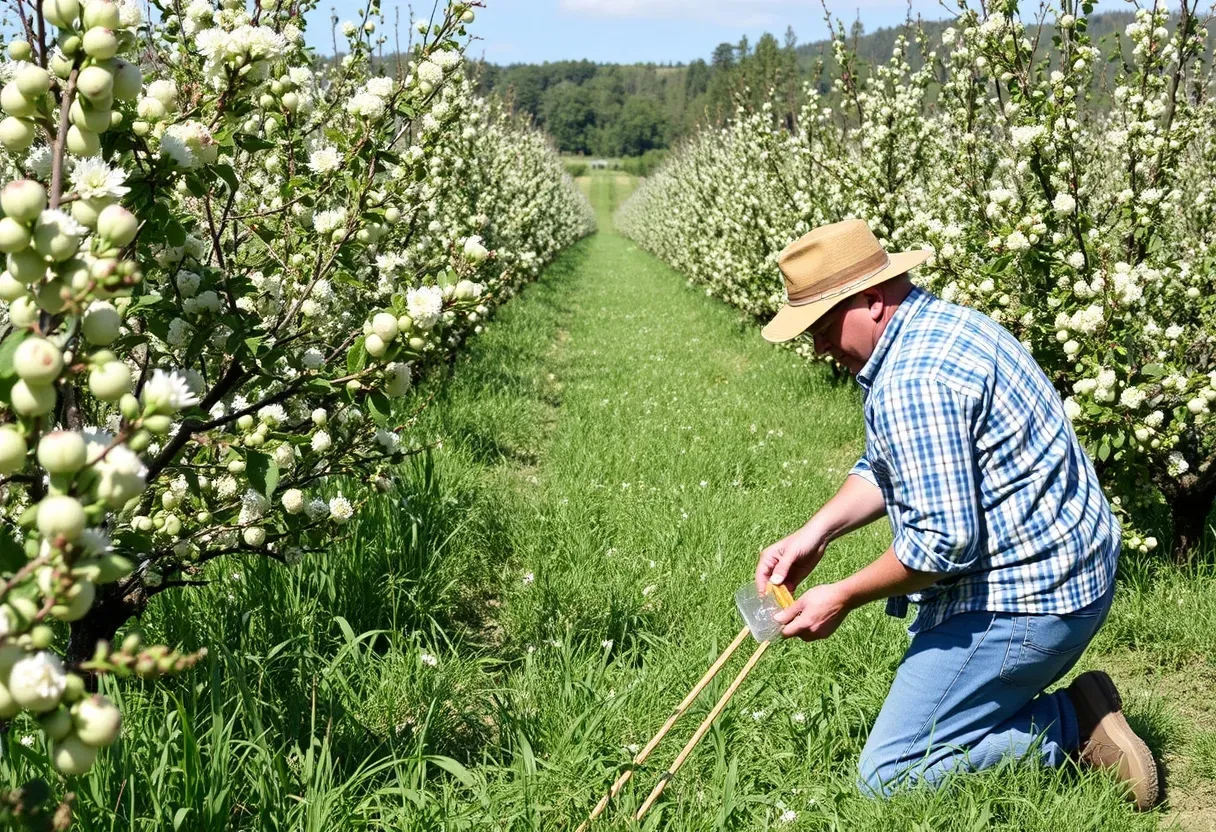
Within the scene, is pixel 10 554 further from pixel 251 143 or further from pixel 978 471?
pixel 978 471

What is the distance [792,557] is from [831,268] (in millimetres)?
957

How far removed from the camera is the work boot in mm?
3059

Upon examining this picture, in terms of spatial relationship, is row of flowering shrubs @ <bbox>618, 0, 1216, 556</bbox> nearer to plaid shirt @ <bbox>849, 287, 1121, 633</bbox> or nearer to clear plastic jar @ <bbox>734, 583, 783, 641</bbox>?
plaid shirt @ <bbox>849, 287, 1121, 633</bbox>

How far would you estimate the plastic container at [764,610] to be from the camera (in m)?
3.01

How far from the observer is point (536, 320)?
12672 mm

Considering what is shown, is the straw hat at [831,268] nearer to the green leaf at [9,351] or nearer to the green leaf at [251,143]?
the green leaf at [251,143]

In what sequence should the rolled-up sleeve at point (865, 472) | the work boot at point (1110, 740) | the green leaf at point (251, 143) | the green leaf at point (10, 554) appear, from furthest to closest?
the rolled-up sleeve at point (865, 472)
the work boot at point (1110, 740)
the green leaf at point (251, 143)
the green leaf at point (10, 554)

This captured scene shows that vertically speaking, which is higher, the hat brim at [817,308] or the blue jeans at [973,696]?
the hat brim at [817,308]

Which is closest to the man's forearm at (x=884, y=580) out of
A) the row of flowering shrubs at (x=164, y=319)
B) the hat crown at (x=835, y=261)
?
the hat crown at (x=835, y=261)

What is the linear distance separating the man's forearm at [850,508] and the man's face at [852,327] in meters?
0.47

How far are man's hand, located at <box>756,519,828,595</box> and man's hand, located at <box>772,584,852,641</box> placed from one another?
0.35 meters

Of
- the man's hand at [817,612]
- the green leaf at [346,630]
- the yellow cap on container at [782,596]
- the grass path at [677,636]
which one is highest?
the man's hand at [817,612]

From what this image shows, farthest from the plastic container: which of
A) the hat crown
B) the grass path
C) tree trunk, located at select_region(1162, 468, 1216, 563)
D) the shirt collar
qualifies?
tree trunk, located at select_region(1162, 468, 1216, 563)

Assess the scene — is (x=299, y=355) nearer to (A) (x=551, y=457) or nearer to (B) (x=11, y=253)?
(B) (x=11, y=253)
